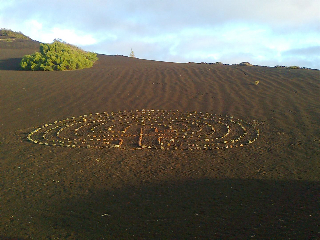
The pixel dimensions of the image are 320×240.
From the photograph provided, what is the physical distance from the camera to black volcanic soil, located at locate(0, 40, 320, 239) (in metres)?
3.83

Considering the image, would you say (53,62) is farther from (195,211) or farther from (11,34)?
(11,34)

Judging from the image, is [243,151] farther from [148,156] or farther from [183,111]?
[183,111]

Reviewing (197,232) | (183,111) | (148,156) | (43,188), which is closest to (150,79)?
(183,111)

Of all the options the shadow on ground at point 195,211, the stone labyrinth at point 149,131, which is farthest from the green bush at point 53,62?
the shadow on ground at point 195,211

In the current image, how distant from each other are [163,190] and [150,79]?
9.65 metres

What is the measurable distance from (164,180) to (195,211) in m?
1.18

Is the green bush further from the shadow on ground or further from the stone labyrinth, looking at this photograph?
the shadow on ground

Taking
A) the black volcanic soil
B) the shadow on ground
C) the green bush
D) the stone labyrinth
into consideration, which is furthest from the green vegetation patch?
the shadow on ground

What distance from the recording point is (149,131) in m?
8.18

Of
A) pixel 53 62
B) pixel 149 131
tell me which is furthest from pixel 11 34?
pixel 149 131

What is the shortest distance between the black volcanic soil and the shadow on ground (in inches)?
0.5

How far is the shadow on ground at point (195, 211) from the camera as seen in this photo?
3.69 m

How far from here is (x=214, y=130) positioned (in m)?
8.15

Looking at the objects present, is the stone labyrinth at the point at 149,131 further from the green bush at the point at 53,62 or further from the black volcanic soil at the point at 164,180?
the green bush at the point at 53,62
